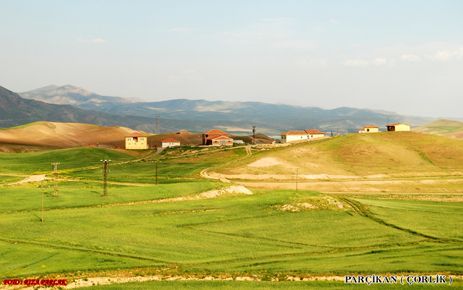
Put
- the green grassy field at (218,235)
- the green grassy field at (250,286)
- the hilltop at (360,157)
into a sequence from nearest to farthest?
1. the green grassy field at (250,286)
2. the green grassy field at (218,235)
3. the hilltop at (360,157)

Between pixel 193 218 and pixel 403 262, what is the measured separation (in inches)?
1407

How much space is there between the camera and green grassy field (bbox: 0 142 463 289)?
176ft

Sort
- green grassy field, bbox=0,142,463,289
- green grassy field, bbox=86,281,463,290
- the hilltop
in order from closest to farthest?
green grassy field, bbox=86,281,463,290, green grassy field, bbox=0,142,463,289, the hilltop

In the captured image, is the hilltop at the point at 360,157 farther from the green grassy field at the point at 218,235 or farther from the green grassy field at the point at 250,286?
the green grassy field at the point at 250,286

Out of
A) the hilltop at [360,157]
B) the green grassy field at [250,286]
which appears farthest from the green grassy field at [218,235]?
the hilltop at [360,157]

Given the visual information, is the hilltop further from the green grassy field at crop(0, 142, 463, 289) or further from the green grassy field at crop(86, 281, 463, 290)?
the green grassy field at crop(86, 281, 463, 290)

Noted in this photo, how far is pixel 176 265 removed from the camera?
184ft

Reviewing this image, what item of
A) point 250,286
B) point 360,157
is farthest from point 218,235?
point 360,157

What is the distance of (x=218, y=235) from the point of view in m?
72.2

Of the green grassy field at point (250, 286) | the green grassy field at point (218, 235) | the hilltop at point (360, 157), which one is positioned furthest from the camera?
the hilltop at point (360, 157)

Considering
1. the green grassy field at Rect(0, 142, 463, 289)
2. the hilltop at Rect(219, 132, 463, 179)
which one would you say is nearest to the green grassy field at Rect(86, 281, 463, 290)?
the green grassy field at Rect(0, 142, 463, 289)

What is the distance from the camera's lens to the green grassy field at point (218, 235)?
53.8 m

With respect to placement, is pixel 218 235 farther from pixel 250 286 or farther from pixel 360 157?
pixel 360 157

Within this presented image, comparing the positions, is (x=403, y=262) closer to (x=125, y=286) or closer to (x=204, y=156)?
(x=125, y=286)
